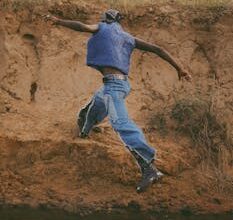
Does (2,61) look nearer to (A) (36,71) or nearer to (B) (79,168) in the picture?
(A) (36,71)

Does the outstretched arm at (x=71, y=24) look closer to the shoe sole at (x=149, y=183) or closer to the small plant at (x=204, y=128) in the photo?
the shoe sole at (x=149, y=183)

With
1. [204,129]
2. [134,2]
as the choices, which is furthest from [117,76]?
[134,2]

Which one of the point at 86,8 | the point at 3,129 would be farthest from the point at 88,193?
the point at 86,8

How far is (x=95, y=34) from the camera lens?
8.01m

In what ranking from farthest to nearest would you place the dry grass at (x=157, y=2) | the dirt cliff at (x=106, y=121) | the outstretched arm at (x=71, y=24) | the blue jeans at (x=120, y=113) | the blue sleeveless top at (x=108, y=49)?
1. the dry grass at (x=157, y=2)
2. the dirt cliff at (x=106, y=121)
3. the blue sleeveless top at (x=108, y=49)
4. the blue jeans at (x=120, y=113)
5. the outstretched arm at (x=71, y=24)

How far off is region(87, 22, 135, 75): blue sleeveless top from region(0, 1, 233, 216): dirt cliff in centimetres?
126

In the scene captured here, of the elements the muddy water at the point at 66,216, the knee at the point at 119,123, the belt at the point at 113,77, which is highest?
the belt at the point at 113,77

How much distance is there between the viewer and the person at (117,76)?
25.5ft

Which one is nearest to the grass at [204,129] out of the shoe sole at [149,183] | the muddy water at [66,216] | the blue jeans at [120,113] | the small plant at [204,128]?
the small plant at [204,128]

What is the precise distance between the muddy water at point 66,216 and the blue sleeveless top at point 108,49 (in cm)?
153

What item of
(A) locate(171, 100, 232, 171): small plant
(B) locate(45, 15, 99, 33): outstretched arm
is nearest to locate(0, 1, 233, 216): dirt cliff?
(A) locate(171, 100, 232, 171): small plant

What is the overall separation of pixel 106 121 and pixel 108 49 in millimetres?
1766

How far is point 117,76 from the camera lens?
26.4 feet

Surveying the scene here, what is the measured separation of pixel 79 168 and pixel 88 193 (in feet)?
1.15
